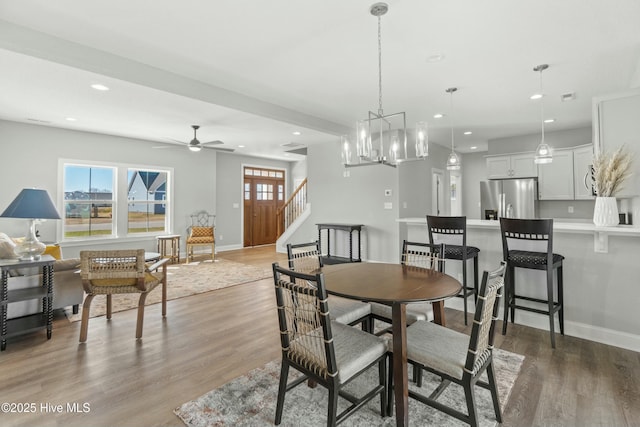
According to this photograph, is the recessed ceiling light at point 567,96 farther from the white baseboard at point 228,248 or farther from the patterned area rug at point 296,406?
the white baseboard at point 228,248

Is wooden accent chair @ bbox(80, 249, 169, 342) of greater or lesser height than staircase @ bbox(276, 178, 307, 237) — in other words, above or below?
below

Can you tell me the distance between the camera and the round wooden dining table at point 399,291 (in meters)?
1.67

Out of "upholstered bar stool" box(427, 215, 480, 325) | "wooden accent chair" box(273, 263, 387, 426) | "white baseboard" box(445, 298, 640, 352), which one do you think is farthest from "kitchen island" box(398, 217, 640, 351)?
"wooden accent chair" box(273, 263, 387, 426)

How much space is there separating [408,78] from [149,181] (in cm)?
589

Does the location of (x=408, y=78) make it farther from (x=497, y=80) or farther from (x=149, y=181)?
(x=149, y=181)

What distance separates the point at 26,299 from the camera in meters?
2.79

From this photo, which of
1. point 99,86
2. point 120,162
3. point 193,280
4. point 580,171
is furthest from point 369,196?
point 120,162

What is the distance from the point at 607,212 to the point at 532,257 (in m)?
0.77

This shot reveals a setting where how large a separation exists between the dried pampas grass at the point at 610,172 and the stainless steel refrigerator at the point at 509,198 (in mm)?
3255

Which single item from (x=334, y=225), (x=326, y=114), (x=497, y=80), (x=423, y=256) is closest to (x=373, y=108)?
(x=326, y=114)

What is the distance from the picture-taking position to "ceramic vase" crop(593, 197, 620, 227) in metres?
2.78

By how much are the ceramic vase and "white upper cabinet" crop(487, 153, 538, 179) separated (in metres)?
3.63

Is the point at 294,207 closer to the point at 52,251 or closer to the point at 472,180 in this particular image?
the point at 472,180

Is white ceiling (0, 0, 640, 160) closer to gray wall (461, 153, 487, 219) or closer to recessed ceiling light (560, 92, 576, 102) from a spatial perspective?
recessed ceiling light (560, 92, 576, 102)
